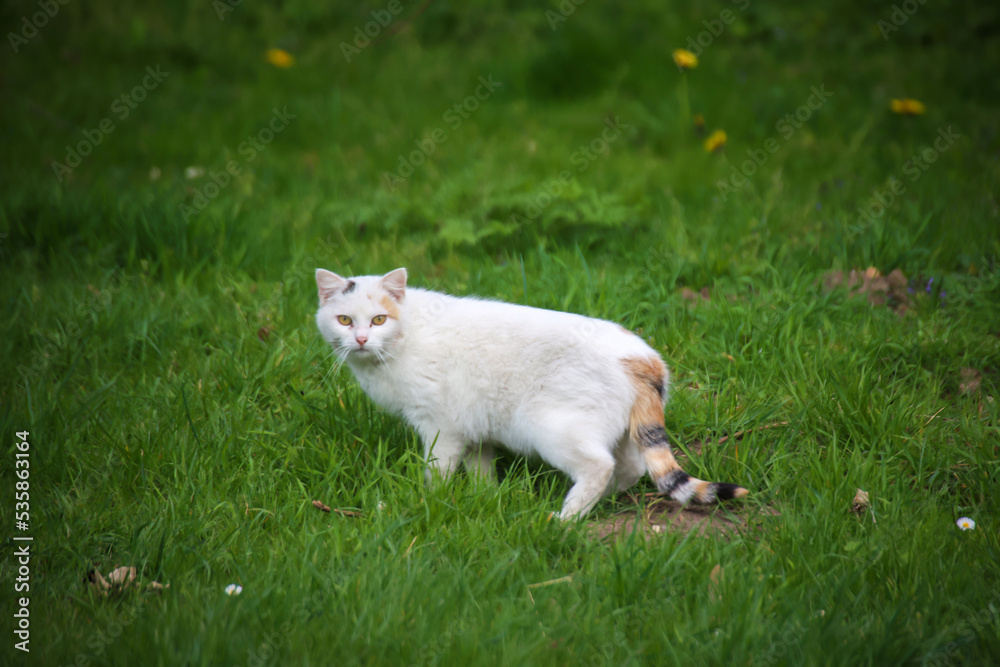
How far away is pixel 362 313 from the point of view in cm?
321

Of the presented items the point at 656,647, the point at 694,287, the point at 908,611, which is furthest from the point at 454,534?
the point at 694,287

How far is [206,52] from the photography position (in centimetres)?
870

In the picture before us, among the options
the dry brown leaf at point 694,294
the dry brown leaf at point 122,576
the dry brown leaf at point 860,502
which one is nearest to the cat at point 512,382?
the dry brown leaf at point 860,502

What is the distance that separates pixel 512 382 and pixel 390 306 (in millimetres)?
691

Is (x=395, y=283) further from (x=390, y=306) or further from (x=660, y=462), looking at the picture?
(x=660, y=462)

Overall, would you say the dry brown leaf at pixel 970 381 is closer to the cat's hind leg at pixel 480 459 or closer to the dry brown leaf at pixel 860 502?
the dry brown leaf at pixel 860 502

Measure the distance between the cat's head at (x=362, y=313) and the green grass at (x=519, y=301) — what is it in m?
0.40

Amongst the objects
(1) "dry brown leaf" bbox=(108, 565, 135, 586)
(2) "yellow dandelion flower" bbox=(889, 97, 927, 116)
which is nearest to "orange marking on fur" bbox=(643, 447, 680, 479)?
(1) "dry brown leaf" bbox=(108, 565, 135, 586)

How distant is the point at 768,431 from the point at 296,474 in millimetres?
2113

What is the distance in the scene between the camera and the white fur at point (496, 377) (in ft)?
9.30

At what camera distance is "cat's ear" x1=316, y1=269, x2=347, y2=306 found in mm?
3336

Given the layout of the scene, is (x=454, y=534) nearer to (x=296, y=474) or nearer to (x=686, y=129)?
(x=296, y=474)

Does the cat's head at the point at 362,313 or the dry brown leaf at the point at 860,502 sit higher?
the cat's head at the point at 362,313

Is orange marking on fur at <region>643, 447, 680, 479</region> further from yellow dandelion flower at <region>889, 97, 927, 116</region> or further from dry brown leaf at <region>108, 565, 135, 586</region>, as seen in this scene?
yellow dandelion flower at <region>889, 97, 927, 116</region>
